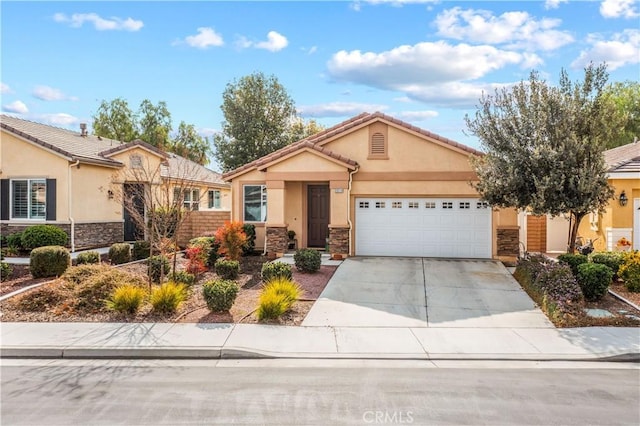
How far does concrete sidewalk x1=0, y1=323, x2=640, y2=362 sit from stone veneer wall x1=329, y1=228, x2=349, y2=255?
23.2 ft

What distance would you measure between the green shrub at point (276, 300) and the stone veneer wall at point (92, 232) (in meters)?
11.2

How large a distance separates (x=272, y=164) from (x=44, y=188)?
9.05 m

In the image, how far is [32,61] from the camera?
15555mm

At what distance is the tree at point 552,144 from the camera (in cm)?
1204

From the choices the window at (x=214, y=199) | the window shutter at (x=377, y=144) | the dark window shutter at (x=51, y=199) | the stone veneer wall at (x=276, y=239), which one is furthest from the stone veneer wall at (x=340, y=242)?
the window at (x=214, y=199)

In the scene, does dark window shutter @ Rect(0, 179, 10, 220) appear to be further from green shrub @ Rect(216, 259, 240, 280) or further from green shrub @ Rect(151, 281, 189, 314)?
green shrub @ Rect(151, 281, 189, 314)

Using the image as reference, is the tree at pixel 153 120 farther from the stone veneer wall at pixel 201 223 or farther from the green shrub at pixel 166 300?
the green shrub at pixel 166 300

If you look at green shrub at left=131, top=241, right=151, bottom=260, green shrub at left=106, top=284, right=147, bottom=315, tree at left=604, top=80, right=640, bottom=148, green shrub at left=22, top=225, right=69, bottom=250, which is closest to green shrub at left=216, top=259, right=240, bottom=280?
green shrub at left=106, top=284, right=147, bottom=315

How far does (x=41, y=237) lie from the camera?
16219mm

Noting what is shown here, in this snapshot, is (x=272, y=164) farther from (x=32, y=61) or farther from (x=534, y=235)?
(x=534, y=235)

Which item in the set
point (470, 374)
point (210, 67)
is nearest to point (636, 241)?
point (470, 374)

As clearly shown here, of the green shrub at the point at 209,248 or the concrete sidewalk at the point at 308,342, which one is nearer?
the concrete sidewalk at the point at 308,342

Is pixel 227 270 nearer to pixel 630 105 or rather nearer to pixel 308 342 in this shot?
pixel 308 342

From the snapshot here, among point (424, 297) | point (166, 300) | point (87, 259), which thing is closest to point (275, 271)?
point (166, 300)
